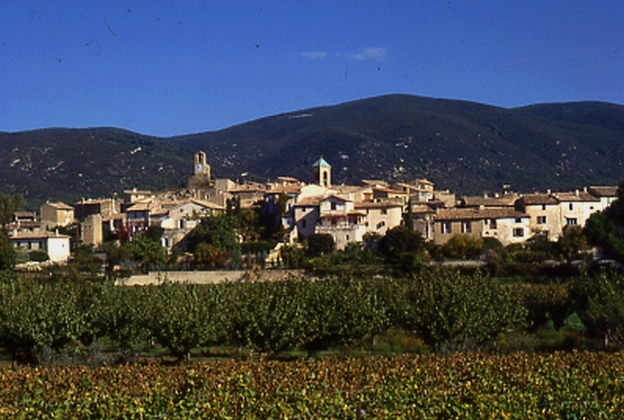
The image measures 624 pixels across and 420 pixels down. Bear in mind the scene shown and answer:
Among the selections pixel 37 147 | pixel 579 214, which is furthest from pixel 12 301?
pixel 37 147

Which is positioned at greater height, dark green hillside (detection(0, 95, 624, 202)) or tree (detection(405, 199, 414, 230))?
dark green hillside (detection(0, 95, 624, 202))

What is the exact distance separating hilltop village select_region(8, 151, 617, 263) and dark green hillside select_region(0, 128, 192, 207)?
4641cm

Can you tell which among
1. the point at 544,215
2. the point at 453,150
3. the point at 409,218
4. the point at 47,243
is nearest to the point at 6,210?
the point at 47,243

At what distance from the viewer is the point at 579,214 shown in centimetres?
5416

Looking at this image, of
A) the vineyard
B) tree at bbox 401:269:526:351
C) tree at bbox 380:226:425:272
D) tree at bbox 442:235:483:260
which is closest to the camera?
the vineyard

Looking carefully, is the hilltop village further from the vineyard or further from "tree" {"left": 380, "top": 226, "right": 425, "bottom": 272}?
the vineyard

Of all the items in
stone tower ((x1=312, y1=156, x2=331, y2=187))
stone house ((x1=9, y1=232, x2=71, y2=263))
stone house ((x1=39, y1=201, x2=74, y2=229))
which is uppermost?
stone tower ((x1=312, y1=156, x2=331, y2=187))

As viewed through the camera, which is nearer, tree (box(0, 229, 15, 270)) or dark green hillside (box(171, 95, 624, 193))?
tree (box(0, 229, 15, 270))

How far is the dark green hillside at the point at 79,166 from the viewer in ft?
365

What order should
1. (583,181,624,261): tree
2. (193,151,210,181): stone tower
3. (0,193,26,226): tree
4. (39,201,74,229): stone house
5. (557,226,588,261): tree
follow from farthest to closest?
(193,151,210,181): stone tower < (0,193,26,226): tree < (39,201,74,229): stone house < (583,181,624,261): tree < (557,226,588,261): tree

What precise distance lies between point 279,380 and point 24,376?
201 inches

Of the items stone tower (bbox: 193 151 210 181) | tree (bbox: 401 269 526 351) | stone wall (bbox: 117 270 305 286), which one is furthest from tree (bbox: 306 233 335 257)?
stone tower (bbox: 193 151 210 181)

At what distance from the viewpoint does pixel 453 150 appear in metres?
135

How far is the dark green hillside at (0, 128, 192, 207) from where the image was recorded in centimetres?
11112
